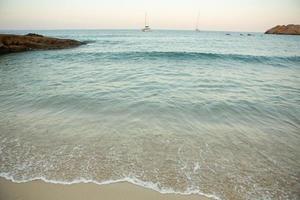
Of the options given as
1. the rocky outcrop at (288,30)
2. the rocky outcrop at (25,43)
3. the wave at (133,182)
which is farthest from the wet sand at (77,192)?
the rocky outcrop at (288,30)

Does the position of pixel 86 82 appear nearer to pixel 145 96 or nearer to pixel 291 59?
pixel 145 96

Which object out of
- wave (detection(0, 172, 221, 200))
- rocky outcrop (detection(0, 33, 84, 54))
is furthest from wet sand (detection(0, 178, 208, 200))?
rocky outcrop (detection(0, 33, 84, 54))

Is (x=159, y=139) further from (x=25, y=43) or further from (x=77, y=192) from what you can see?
(x=25, y=43)

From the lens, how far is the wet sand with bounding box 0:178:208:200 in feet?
11.6

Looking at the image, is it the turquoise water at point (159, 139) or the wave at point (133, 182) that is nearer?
the wave at point (133, 182)

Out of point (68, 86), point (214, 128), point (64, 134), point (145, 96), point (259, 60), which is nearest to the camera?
point (64, 134)

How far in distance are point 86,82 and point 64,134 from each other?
577 cm

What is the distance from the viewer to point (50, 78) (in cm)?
1205

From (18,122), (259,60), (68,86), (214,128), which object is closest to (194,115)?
(214,128)

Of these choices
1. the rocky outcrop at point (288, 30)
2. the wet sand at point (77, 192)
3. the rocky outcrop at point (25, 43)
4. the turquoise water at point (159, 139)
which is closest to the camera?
the wet sand at point (77, 192)

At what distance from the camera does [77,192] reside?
12.0ft

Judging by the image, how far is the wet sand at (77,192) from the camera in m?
3.55

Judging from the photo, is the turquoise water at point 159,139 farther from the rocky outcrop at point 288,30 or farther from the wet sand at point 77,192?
the rocky outcrop at point 288,30

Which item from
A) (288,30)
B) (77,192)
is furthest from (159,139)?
(288,30)
